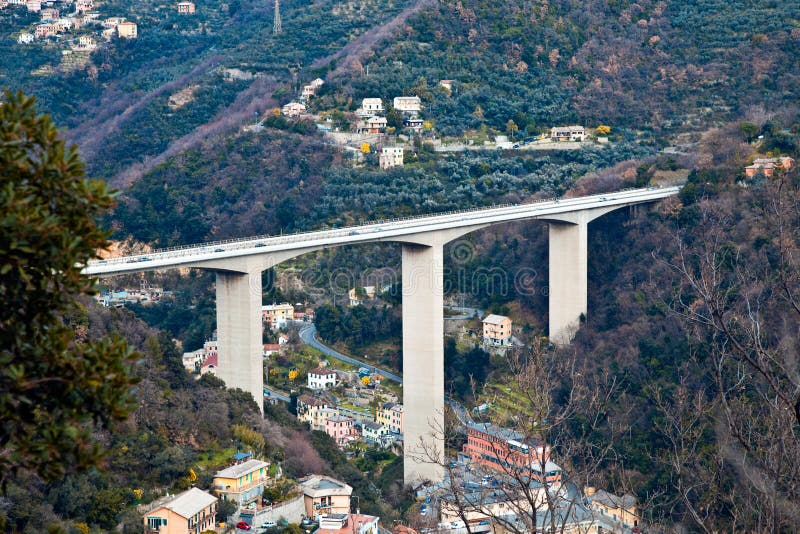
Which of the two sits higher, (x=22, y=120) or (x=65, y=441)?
(x=22, y=120)

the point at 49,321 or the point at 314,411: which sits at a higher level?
the point at 49,321

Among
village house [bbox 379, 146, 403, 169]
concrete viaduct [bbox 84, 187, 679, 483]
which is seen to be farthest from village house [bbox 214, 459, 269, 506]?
village house [bbox 379, 146, 403, 169]

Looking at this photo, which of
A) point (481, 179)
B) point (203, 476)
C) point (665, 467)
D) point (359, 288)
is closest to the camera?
point (203, 476)

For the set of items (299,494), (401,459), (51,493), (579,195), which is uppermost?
(579,195)

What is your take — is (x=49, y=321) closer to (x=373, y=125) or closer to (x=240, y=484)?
(x=240, y=484)

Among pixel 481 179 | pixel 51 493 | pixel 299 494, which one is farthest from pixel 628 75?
pixel 51 493

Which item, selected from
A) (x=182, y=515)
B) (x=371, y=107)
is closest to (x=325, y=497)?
(x=182, y=515)

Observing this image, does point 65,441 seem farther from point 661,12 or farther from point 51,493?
point 661,12
